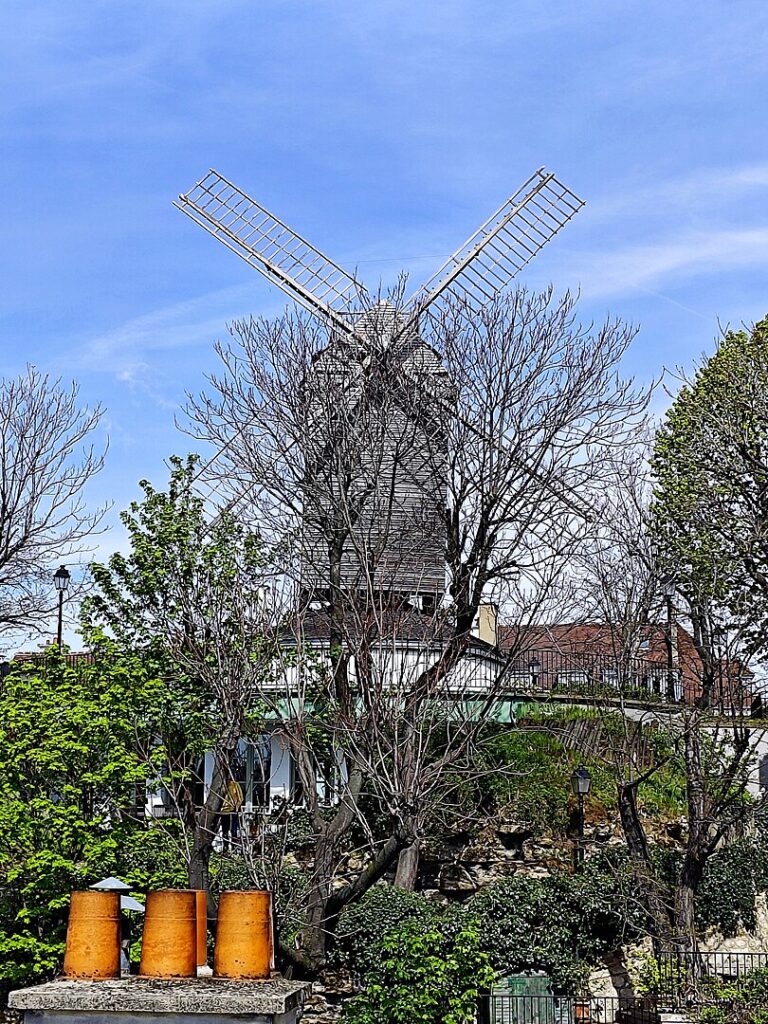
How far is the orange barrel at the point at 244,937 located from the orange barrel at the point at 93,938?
486mm

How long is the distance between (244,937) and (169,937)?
13.2 inches

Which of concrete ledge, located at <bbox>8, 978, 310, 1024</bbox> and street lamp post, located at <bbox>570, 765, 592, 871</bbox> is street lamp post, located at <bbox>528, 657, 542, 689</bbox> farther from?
concrete ledge, located at <bbox>8, 978, 310, 1024</bbox>

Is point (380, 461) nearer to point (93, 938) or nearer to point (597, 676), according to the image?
point (597, 676)

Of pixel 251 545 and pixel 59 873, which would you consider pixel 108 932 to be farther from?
pixel 251 545

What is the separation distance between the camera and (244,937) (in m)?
5.25

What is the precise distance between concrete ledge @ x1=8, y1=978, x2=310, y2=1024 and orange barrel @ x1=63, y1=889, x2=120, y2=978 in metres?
0.29

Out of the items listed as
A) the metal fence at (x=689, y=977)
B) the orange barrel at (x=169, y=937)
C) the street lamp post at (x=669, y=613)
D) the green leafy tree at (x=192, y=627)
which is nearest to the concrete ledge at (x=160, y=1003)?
the orange barrel at (x=169, y=937)

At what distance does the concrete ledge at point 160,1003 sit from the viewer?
186 inches

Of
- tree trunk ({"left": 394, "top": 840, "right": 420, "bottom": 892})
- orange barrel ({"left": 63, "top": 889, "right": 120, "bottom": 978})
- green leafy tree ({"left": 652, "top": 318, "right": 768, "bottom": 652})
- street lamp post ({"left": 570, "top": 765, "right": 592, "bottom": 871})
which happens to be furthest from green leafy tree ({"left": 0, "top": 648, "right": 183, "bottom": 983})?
orange barrel ({"left": 63, "top": 889, "right": 120, "bottom": 978})

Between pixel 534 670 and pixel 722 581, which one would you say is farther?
pixel 534 670

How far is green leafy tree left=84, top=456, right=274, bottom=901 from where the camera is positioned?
14.5 meters

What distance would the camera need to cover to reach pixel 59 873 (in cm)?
1414

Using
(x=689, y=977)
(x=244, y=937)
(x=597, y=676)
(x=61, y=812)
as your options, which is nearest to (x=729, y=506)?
(x=597, y=676)

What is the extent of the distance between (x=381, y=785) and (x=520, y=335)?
27.6 feet
